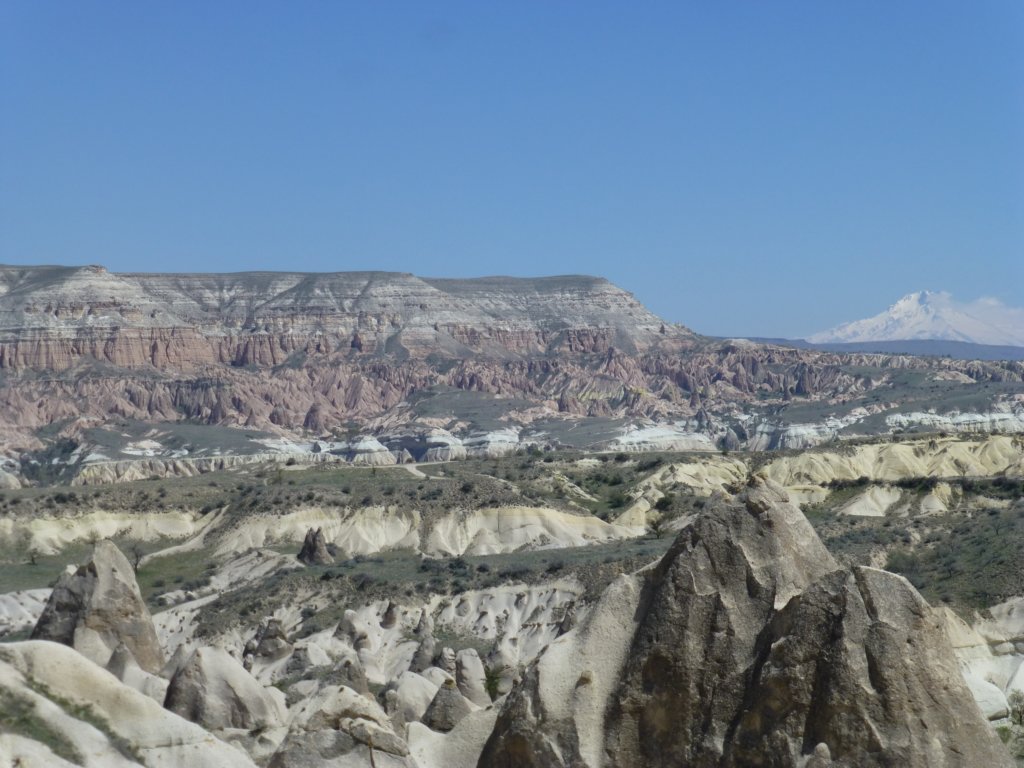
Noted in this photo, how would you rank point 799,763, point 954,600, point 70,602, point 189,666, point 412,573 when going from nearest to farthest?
point 799,763, point 189,666, point 70,602, point 954,600, point 412,573

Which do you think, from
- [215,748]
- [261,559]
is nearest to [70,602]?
[215,748]

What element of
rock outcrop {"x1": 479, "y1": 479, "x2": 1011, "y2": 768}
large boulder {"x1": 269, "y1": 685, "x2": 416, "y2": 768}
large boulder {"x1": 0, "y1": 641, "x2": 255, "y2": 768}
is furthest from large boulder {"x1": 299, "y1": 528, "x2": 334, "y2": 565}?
rock outcrop {"x1": 479, "y1": 479, "x2": 1011, "y2": 768}

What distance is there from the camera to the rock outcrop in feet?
52.7

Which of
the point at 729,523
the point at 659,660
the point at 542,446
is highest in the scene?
the point at 729,523

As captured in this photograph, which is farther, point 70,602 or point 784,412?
point 784,412

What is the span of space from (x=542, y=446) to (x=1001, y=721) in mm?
147967

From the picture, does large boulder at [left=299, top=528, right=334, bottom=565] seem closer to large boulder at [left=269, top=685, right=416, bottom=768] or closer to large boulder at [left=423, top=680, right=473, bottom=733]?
large boulder at [left=423, top=680, right=473, bottom=733]

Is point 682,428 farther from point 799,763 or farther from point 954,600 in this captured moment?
point 799,763

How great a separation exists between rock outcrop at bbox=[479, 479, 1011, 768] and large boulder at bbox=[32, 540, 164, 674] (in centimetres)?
1905

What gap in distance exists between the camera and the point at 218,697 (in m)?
26.9

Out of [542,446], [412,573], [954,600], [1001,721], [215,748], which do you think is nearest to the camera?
[215,748]

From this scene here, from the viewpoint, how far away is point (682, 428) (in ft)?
617

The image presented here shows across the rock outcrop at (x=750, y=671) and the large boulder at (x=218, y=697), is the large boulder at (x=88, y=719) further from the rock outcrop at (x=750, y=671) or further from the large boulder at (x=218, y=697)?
the large boulder at (x=218, y=697)

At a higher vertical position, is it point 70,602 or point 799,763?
point 799,763
